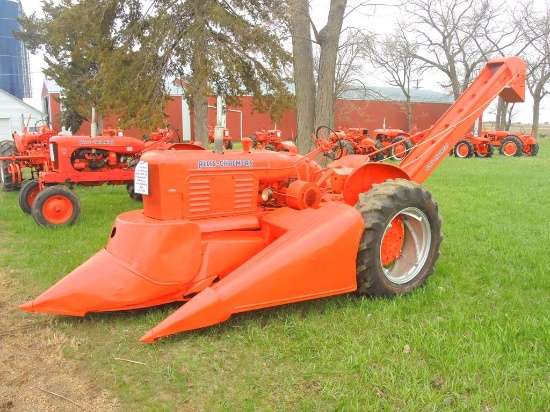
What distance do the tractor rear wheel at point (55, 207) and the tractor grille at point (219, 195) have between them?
434 centimetres

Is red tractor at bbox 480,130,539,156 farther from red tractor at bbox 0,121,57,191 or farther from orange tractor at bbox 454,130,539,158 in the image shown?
red tractor at bbox 0,121,57,191

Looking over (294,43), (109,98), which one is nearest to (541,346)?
(294,43)

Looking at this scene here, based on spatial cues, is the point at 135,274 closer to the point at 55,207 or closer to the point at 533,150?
the point at 55,207

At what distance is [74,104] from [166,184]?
22.8 meters

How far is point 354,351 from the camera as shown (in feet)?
10.6

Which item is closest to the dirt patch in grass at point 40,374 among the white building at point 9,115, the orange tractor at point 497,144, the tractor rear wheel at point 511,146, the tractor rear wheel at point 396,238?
the tractor rear wheel at point 396,238

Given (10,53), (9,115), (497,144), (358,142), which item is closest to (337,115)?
(497,144)

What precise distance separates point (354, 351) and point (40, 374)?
2093 millimetres

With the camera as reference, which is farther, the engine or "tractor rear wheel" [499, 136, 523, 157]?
"tractor rear wheel" [499, 136, 523, 157]

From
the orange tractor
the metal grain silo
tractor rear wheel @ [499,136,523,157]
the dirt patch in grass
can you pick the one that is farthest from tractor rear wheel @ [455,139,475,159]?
the metal grain silo

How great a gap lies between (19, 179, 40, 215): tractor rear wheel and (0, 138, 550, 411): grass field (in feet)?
12.7

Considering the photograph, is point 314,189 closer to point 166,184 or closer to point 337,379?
point 166,184

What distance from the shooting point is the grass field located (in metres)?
2.80

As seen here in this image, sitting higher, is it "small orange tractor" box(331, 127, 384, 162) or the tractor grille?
"small orange tractor" box(331, 127, 384, 162)
